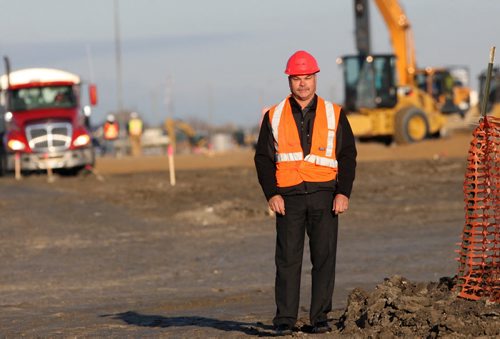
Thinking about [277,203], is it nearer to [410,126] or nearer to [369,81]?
[369,81]

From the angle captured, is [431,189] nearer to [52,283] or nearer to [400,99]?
[52,283]

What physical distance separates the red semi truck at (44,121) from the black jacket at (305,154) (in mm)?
25352

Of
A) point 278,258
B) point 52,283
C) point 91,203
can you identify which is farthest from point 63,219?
point 278,258

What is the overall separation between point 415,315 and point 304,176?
1.27 meters

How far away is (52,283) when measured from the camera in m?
15.2

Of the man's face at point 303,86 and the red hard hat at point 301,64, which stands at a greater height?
the red hard hat at point 301,64

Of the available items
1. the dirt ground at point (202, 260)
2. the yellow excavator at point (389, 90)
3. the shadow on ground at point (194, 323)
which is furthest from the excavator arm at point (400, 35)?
the shadow on ground at point (194, 323)

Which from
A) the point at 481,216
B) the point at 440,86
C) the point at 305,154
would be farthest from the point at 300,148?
the point at 440,86

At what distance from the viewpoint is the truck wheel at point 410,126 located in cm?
4256

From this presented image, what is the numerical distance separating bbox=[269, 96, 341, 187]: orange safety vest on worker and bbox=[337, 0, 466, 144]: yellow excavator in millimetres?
32309

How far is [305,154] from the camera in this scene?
29.5 ft

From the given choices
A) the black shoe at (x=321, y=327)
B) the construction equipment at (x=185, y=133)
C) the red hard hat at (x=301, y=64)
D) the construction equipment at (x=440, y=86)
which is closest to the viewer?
the red hard hat at (x=301, y=64)

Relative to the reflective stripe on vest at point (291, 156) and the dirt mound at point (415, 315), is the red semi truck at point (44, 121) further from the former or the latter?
the reflective stripe on vest at point (291, 156)

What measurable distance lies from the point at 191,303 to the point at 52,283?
3.05 meters
